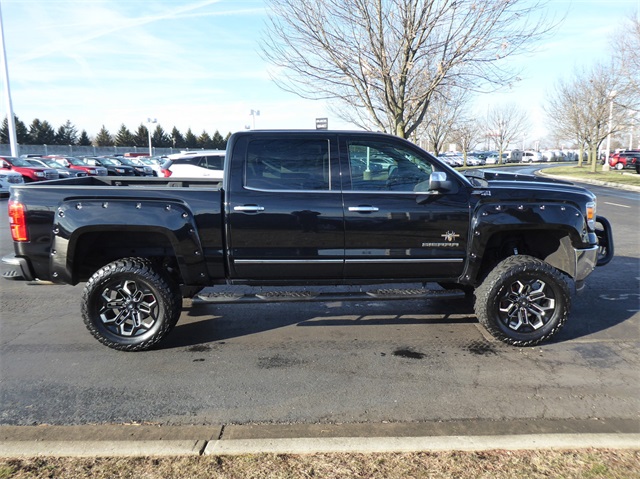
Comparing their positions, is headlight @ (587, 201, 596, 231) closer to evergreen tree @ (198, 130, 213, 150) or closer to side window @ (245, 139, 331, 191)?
side window @ (245, 139, 331, 191)

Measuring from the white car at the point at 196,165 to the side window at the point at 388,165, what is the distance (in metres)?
11.1

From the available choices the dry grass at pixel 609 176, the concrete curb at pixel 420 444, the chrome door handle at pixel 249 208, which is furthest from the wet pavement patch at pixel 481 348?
the dry grass at pixel 609 176

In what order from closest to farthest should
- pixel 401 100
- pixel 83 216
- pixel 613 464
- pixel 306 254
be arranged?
pixel 613 464, pixel 83 216, pixel 306 254, pixel 401 100

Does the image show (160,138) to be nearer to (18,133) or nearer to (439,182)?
(18,133)

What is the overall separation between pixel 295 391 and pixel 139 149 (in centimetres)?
7703

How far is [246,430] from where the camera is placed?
3.10 m

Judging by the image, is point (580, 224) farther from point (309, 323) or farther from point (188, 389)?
point (188, 389)

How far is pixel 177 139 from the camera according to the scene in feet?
265

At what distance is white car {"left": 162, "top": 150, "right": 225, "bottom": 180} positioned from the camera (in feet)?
49.1

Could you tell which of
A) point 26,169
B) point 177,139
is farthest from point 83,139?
point 26,169

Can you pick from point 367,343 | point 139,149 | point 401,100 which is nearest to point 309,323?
Result: point 367,343

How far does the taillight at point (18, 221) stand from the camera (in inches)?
163

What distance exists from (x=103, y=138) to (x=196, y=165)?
227ft

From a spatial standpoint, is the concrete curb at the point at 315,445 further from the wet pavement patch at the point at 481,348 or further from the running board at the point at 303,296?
the running board at the point at 303,296
